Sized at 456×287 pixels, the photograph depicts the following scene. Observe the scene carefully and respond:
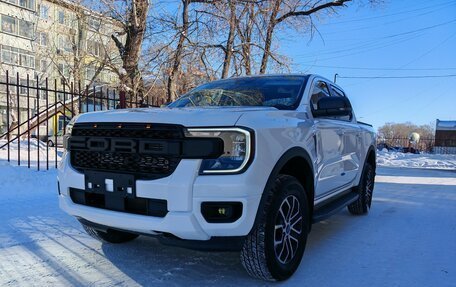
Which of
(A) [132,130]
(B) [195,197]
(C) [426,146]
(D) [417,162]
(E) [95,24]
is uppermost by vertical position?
(E) [95,24]

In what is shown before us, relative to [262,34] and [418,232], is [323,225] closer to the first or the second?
[418,232]

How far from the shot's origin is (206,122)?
9.09 ft

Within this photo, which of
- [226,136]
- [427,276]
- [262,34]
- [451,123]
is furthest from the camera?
[451,123]

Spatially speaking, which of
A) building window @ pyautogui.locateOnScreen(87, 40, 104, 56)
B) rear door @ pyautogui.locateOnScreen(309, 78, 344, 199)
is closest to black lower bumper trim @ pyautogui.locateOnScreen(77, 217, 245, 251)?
rear door @ pyautogui.locateOnScreen(309, 78, 344, 199)

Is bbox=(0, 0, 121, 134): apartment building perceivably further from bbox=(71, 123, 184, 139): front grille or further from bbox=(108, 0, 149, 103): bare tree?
bbox=(71, 123, 184, 139): front grille

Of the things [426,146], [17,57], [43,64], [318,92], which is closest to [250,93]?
[318,92]

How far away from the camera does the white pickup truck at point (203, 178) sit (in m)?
2.68

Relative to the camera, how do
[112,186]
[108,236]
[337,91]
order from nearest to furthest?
[112,186]
[108,236]
[337,91]

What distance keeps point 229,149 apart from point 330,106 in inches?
60.0

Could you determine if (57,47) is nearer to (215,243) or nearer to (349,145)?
(349,145)

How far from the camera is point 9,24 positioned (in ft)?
124

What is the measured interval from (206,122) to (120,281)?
1.46m

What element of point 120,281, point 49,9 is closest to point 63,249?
point 120,281

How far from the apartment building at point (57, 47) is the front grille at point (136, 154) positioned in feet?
16.1
